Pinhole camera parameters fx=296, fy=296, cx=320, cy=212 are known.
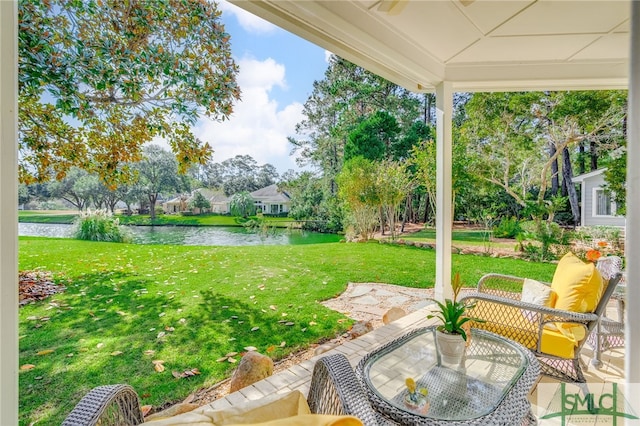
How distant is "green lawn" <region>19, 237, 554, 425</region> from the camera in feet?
7.14

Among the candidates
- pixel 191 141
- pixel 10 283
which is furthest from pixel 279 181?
pixel 10 283

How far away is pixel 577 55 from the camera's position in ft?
9.70

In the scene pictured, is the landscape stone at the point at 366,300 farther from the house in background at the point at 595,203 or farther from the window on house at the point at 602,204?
the window on house at the point at 602,204

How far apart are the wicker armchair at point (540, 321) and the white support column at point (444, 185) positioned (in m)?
1.08

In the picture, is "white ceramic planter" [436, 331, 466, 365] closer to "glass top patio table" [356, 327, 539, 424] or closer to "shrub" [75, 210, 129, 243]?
"glass top patio table" [356, 327, 539, 424]

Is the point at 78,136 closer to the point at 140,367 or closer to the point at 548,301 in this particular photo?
the point at 140,367

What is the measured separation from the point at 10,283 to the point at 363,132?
6.03m

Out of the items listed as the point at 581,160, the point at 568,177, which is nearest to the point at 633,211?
the point at 568,177

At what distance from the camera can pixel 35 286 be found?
7.94 feet

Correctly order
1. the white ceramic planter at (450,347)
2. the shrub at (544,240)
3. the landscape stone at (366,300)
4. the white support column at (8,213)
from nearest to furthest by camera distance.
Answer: the white support column at (8,213), the white ceramic planter at (450,347), the landscape stone at (366,300), the shrub at (544,240)

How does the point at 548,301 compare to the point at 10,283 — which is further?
the point at 548,301

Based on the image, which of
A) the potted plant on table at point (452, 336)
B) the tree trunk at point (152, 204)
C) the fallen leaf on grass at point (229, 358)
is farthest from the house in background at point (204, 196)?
the potted plant on table at point (452, 336)

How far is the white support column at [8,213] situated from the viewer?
1.16m

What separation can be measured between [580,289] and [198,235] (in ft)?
12.2
